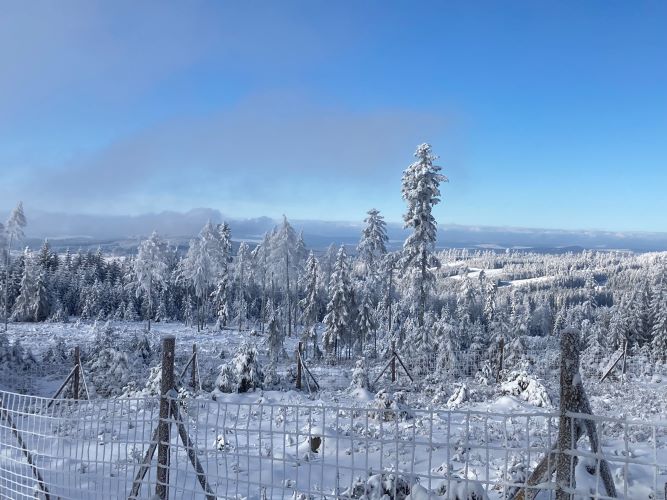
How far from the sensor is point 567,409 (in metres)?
3.29

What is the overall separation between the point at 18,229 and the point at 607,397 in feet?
144

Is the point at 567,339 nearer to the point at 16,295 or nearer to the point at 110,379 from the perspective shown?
the point at 110,379

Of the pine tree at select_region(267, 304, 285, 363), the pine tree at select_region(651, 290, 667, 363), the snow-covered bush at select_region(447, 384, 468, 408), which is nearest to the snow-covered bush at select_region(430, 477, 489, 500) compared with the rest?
the snow-covered bush at select_region(447, 384, 468, 408)

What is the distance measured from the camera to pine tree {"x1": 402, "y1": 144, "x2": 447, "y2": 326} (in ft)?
71.1

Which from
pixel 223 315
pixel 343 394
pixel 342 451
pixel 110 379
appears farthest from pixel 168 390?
pixel 223 315

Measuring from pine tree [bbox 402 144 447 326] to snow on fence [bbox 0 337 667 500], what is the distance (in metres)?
12.3

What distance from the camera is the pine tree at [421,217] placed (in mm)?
21656

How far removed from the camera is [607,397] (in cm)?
1350

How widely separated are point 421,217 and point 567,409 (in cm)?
1897

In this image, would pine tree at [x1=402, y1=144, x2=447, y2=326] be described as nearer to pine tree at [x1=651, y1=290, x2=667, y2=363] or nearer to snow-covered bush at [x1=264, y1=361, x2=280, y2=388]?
snow-covered bush at [x1=264, y1=361, x2=280, y2=388]

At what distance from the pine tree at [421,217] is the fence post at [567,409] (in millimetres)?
18746

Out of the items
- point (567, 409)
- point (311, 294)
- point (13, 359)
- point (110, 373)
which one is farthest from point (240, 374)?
point (311, 294)

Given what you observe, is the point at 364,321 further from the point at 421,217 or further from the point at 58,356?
the point at 58,356

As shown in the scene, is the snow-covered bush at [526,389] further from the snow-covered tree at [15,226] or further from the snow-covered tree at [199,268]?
the snow-covered tree at [15,226]
